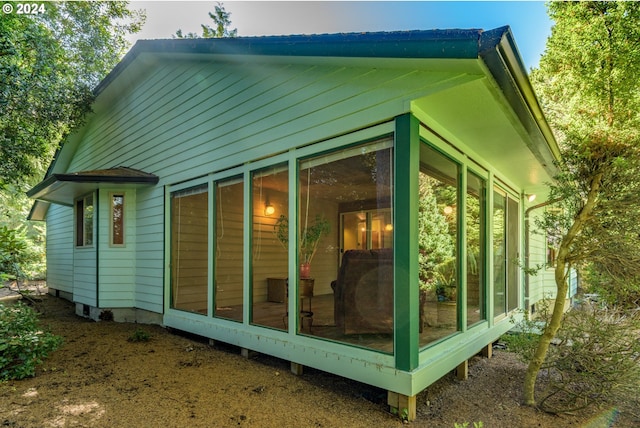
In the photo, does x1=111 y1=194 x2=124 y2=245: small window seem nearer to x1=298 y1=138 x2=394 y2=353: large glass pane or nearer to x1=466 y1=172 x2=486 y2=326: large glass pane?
x1=298 y1=138 x2=394 y2=353: large glass pane

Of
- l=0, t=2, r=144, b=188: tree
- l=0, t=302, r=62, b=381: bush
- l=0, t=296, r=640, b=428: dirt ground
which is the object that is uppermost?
l=0, t=2, r=144, b=188: tree

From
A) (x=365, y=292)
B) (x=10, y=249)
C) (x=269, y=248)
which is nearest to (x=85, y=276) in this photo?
(x=10, y=249)

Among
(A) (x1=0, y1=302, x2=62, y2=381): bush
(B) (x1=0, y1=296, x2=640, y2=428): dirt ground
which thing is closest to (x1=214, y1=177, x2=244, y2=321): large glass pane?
(B) (x1=0, y1=296, x2=640, y2=428): dirt ground

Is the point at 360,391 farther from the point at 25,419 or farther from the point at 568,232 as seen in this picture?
the point at 25,419

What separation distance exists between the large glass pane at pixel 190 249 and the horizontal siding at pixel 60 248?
5.76 meters

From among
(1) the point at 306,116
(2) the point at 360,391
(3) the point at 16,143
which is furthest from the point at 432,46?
(3) the point at 16,143

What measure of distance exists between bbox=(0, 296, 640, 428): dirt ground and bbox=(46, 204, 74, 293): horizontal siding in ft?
21.1

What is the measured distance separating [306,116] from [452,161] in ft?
5.42

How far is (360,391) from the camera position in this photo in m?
3.54

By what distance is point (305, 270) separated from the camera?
412cm

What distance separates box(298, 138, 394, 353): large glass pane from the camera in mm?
3318

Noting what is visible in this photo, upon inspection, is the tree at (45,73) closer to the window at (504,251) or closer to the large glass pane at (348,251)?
the large glass pane at (348,251)

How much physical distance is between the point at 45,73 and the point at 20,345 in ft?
19.1

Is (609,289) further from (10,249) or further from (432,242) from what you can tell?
(10,249)
